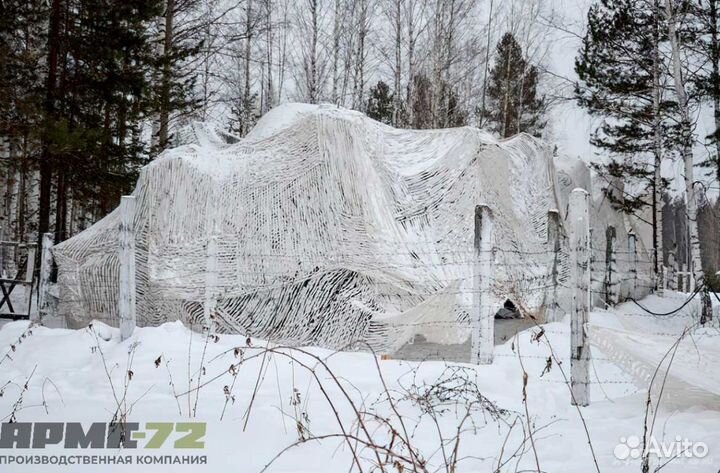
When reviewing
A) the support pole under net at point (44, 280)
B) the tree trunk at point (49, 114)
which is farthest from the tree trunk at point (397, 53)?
the support pole under net at point (44, 280)

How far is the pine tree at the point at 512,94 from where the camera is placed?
873 inches

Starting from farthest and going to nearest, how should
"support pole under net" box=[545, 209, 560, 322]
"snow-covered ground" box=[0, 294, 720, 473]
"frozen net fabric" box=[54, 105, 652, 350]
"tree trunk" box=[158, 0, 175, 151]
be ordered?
"tree trunk" box=[158, 0, 175, 151] < "support pole under net" box=[545, 209, 560, 322] < "frozen net fabric" box=[54, 105, 652, 350] < "snow-covered ground" box=[0, 294, 720, 473]

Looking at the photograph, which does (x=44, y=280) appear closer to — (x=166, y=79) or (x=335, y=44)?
(x=166, y=79)

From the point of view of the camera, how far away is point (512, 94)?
2367cm

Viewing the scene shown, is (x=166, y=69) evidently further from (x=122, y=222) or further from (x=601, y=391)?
(x=601, y=391)

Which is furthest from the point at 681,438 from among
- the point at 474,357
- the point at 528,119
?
the point at 528,119

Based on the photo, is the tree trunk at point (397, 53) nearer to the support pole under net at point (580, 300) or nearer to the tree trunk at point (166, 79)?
the tree trunk at point (166, 79)

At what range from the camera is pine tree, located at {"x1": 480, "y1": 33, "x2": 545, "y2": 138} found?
22.2m

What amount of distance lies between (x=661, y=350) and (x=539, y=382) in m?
0.94

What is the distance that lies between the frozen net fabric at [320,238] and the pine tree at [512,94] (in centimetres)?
1431

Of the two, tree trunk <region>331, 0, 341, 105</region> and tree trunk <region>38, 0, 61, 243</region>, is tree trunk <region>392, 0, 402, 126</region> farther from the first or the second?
tree trunk <region>38, 0, 61, 243</region>

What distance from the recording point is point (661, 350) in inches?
166

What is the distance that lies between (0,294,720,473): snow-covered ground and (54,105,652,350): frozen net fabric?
0.75 meters

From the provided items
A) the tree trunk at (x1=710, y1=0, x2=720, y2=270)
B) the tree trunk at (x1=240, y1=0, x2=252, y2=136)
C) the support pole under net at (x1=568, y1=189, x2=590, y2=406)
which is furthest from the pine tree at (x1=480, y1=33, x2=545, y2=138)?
the support pole under net at (x1=568, y1=189, x2=590, y2=406)
